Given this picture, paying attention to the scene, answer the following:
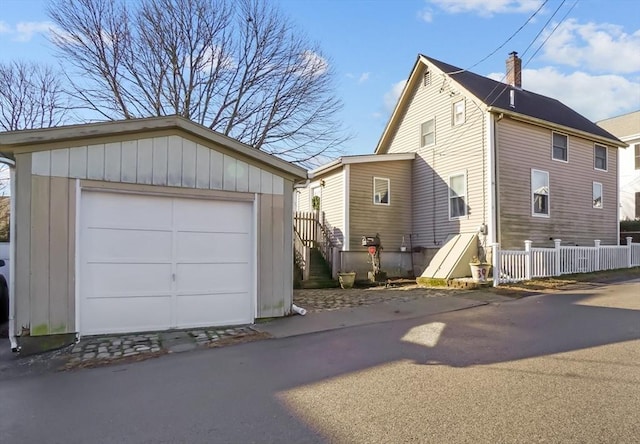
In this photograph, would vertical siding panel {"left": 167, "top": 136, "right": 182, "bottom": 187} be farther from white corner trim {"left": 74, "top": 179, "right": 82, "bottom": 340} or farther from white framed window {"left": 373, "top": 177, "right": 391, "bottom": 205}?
white framed window {"left": 373, "top": 177, "right": 391, "bottom": 205}

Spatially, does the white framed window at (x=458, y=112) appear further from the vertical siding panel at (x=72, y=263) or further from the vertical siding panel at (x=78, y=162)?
the vertical siding panel at (x=72, y=263)

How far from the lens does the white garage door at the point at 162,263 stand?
6965mm

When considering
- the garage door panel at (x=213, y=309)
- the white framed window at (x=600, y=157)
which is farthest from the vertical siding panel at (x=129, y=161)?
the white framed window at (x=600, y=157)

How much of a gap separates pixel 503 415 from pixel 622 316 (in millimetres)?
5143

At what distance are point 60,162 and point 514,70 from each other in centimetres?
1685

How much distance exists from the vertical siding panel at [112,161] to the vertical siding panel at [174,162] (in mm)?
776

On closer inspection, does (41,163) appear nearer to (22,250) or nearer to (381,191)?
(22,250)

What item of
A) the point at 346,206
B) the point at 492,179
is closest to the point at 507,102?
the point at 492,179

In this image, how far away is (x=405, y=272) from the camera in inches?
622

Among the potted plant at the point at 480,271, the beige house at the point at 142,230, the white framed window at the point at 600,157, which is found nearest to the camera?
the beige house at the point at 142,230

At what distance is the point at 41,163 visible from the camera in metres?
6.53

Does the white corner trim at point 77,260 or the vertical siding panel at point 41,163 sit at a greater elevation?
the vertical siding panel at point 41,163

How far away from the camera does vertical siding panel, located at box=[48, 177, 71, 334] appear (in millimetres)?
6500

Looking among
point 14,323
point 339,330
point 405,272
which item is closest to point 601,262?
point 405,272
